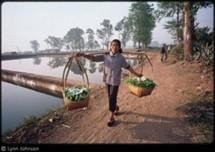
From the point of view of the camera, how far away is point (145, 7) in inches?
1609

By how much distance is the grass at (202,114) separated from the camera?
417cm

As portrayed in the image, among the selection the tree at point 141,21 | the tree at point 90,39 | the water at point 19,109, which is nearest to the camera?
the water at point 19,109

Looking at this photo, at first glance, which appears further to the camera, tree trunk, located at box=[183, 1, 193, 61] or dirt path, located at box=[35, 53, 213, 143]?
tree trunk, located at box=[183, 1, 193, 61]

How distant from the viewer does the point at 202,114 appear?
4.93m

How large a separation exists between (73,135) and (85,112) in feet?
5.08

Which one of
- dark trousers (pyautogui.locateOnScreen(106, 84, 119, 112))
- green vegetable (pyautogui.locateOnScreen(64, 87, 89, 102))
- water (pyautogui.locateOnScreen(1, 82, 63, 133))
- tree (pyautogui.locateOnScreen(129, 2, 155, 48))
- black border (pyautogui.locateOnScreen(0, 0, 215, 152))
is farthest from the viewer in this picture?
tree (pyautogui.locateOnScreen(129, 2, 155, 48))

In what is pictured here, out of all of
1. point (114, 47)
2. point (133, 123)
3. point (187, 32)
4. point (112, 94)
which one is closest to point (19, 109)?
point (133, 123)

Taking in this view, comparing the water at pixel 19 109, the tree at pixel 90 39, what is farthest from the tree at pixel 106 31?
the water at pixel 19 109

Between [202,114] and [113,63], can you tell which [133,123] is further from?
[202,114]

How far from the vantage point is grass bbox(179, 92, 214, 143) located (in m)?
4.17

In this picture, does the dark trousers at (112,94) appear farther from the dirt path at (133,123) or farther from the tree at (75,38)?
the tree at (75,38)

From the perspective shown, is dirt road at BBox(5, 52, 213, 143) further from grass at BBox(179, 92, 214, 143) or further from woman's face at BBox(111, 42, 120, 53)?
woman's face at BBox(111, 42, 120, 53)

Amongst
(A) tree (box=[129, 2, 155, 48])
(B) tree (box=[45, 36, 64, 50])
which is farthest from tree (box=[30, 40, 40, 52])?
(A) tree (box=[129, 2, 155, 48])
